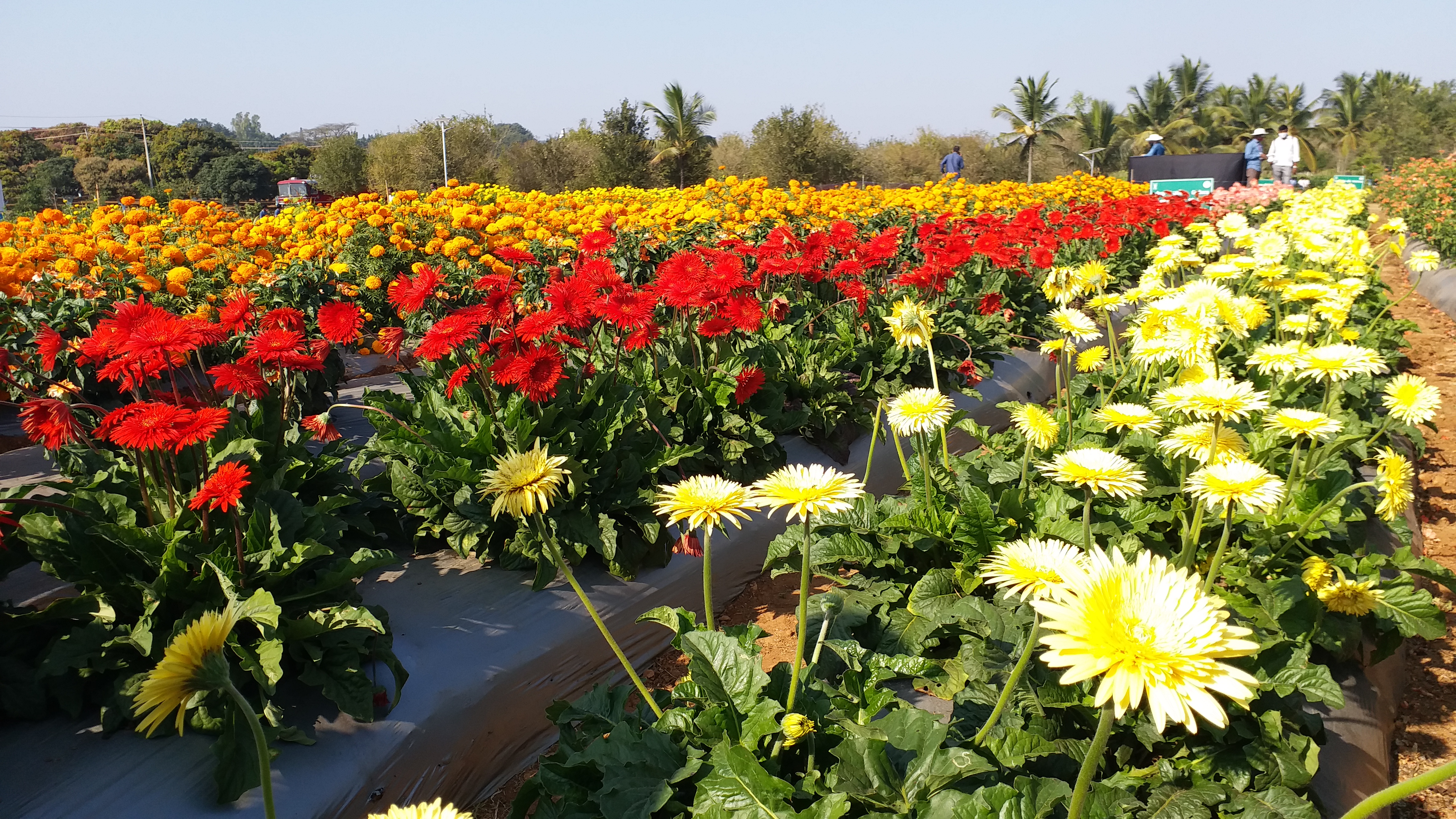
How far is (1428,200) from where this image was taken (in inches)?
603

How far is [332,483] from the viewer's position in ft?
9.43

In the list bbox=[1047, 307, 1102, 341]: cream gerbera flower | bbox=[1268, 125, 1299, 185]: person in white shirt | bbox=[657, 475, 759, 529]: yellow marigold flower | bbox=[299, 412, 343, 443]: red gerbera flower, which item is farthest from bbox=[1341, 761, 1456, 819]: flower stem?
bbox=[1268, 125, 1299, 185]: person in white shirt

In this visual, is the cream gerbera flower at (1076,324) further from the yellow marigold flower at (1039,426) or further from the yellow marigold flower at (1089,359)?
the yellow marigold flower at (1039,426)

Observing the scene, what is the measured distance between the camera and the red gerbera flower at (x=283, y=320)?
2.66 metres

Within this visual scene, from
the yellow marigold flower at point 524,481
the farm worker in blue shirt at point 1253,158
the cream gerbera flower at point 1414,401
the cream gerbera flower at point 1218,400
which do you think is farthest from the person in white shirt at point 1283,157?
the yellow marigold flower at point 524,481

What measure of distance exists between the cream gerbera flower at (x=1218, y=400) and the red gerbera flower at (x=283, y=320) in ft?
8.05

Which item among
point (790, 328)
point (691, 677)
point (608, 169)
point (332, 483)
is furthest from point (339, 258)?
point (608, 169)

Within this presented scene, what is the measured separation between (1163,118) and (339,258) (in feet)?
153

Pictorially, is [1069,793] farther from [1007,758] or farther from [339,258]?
[339,258]

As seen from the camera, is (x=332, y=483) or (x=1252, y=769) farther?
(x=332, y=483)

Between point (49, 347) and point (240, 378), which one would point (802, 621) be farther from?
point (49, 347)

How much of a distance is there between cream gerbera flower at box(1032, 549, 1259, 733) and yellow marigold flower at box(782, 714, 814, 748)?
0.78m

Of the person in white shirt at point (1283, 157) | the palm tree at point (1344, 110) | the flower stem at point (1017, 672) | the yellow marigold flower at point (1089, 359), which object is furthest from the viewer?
the palm tree at point (1344, 110)

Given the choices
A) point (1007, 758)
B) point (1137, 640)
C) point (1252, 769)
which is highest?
point (1137, 640)
